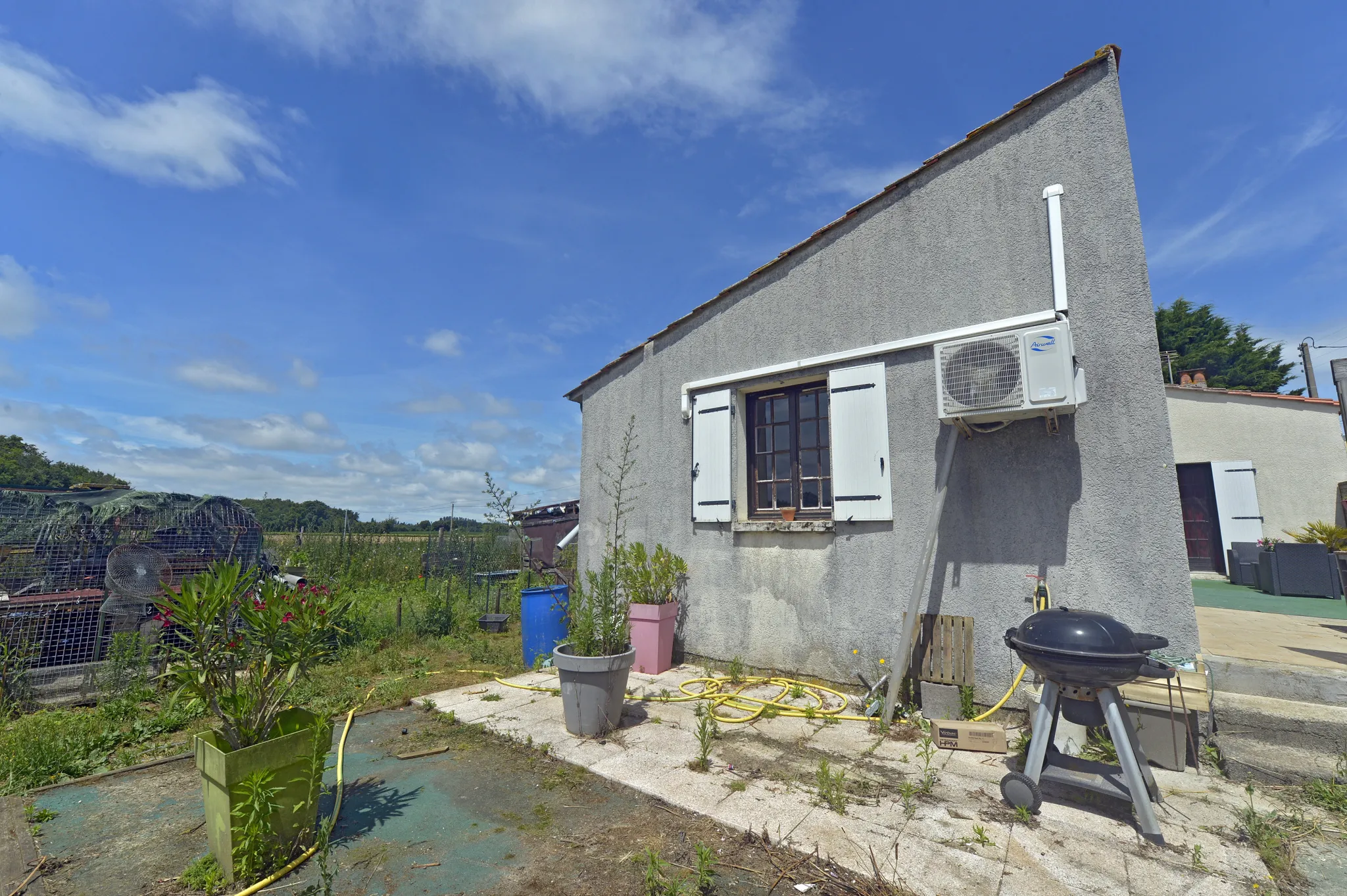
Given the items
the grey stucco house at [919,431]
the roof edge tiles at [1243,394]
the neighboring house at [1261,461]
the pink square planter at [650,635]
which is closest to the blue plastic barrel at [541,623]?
the pink square planter at [650,635]

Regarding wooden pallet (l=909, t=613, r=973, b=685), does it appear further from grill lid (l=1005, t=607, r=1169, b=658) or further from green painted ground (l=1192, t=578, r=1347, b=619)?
green painted ground (l=1192, t=578, r=1347, b=619)

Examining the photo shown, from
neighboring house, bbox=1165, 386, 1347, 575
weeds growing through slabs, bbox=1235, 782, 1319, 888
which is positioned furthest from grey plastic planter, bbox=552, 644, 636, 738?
neighboring house, bbox=1165, 386, 1347, 575

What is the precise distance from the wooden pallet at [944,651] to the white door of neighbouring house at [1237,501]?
778 centimetres

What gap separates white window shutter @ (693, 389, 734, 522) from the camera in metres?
5.59

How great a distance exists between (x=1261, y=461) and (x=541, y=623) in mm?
10749

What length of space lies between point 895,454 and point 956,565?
940 mm

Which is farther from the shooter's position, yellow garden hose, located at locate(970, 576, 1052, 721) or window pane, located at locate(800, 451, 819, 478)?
window pane, located at locate(800, 451, 819, 478)

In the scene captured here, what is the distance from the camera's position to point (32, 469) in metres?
23.8

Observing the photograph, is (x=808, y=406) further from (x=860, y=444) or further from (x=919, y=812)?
(x=919, y=812)

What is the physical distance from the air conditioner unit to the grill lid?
146 cm

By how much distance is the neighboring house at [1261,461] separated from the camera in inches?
338

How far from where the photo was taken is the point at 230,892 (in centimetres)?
218

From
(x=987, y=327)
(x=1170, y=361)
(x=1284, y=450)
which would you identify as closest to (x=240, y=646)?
(x=987, y=327)

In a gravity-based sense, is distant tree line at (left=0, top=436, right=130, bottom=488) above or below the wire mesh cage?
above
